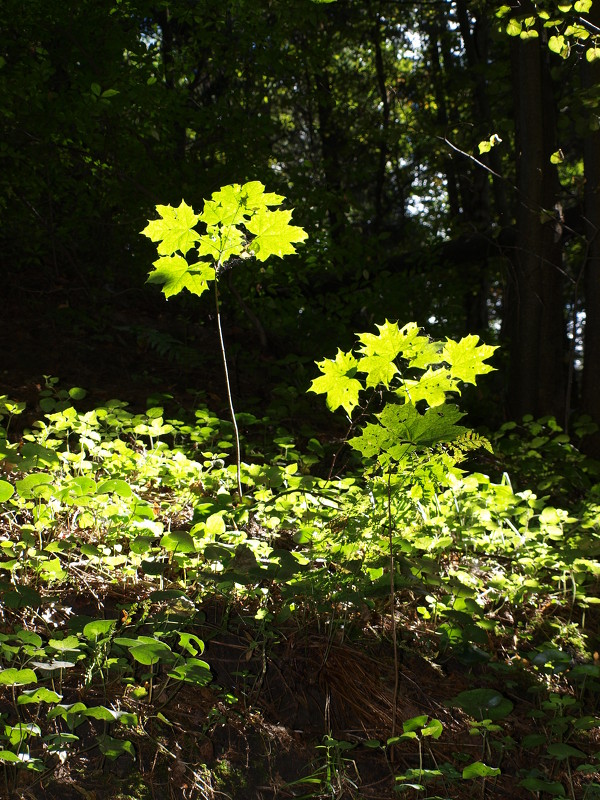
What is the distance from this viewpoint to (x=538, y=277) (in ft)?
18.8

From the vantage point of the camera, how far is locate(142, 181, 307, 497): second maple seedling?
2568mm

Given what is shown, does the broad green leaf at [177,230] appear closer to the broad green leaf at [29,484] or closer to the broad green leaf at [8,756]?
the broad green leaf at [29,484]

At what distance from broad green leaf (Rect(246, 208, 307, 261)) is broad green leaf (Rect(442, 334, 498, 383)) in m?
0.74

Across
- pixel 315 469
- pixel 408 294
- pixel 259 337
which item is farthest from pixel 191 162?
pixel 315 469

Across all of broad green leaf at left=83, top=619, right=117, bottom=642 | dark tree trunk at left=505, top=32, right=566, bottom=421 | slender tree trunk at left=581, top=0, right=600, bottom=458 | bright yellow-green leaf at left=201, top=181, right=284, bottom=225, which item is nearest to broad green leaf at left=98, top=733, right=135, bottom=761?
broad green leaf at left=83, top=619, right=117, bottom=642

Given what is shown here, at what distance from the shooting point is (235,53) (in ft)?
18.9

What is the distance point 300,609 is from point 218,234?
1405 mm

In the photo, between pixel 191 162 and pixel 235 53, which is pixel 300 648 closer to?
pixel 191 162

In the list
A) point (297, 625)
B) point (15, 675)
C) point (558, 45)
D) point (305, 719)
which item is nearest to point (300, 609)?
point (297, 625)

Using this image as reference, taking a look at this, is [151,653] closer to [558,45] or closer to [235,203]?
[235,203]

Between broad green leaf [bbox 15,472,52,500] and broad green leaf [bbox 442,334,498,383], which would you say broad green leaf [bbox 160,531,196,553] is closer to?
broad green leaf [bbox 15,472,52,500]

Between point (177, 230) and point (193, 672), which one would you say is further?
point (177, 230)

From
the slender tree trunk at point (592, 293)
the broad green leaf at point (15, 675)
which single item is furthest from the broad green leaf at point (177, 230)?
the slender tree trunk at point (592, 293)

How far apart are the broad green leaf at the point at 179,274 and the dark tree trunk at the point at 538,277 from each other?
3.72 m
